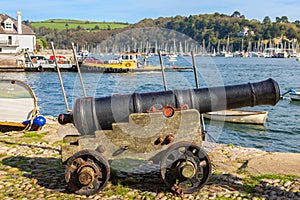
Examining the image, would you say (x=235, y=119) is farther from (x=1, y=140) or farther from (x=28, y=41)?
(x=28, y=41)

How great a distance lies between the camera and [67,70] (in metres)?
60.8

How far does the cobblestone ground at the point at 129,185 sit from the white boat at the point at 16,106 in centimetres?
352

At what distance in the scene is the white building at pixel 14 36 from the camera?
62.0 m

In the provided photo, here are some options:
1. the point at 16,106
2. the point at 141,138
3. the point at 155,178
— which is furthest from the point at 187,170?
the point at 16,106

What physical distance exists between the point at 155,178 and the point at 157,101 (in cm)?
138

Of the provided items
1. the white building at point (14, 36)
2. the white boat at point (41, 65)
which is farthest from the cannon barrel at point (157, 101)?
the white building at point (14, 36)

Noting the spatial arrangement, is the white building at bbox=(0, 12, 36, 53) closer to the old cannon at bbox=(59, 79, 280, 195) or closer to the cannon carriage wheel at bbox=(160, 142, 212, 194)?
the old cannon at bbox=(59, 79, 280, 195)

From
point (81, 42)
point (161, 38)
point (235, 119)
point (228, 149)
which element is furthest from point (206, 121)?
point (81, 42)

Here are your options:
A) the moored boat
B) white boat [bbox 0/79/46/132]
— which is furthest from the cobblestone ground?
the moored boat

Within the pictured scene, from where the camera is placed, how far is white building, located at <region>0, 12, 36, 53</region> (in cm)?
6203

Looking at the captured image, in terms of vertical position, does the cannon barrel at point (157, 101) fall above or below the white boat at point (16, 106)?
above

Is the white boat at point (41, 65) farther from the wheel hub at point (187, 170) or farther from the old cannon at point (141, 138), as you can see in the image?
the wheel hub at point (187, 170)

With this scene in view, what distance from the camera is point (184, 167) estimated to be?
564 cm

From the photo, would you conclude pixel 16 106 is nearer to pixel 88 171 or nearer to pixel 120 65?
pixel 88 171
